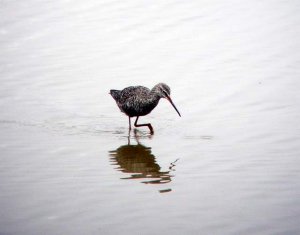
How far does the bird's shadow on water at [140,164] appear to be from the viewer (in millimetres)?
9239

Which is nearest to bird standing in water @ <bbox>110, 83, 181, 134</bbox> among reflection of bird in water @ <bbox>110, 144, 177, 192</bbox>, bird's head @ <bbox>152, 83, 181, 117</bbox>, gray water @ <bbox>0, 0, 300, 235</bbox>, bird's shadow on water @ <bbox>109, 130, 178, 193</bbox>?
bird's head @ <bbox>152, 83, 181, 117</bbox>

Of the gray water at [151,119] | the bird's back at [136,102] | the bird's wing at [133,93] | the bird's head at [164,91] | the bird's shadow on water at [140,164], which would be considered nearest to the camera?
the gray water at [151,119]

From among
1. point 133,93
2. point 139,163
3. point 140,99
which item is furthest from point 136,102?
point 139,163

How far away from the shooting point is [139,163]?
10.2 metres

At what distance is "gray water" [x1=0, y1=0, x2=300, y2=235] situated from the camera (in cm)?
791

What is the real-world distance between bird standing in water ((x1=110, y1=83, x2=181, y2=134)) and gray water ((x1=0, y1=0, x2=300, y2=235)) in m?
0.34

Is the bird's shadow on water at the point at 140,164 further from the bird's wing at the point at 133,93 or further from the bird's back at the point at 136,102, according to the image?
the bird's wing at the point at 133,93

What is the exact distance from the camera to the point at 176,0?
19.7 metres

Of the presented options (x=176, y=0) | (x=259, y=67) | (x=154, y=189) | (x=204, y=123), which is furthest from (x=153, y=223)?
(x=176, y=0)

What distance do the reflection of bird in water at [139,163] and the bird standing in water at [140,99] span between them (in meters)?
1.29

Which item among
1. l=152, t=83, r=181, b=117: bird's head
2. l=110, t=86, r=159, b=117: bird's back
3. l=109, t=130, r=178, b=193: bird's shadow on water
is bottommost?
l=109, t=130, r=178, b=193: bird's shadow on water

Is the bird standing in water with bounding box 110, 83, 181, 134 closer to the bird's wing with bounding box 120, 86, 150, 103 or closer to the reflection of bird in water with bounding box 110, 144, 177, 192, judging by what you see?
the bird's wing with bounding box 120, 86, 150, 103

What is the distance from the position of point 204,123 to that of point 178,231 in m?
4.66

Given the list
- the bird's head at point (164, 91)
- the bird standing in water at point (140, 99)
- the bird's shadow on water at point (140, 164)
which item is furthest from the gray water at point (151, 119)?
the bird's head at point (164, 91)
